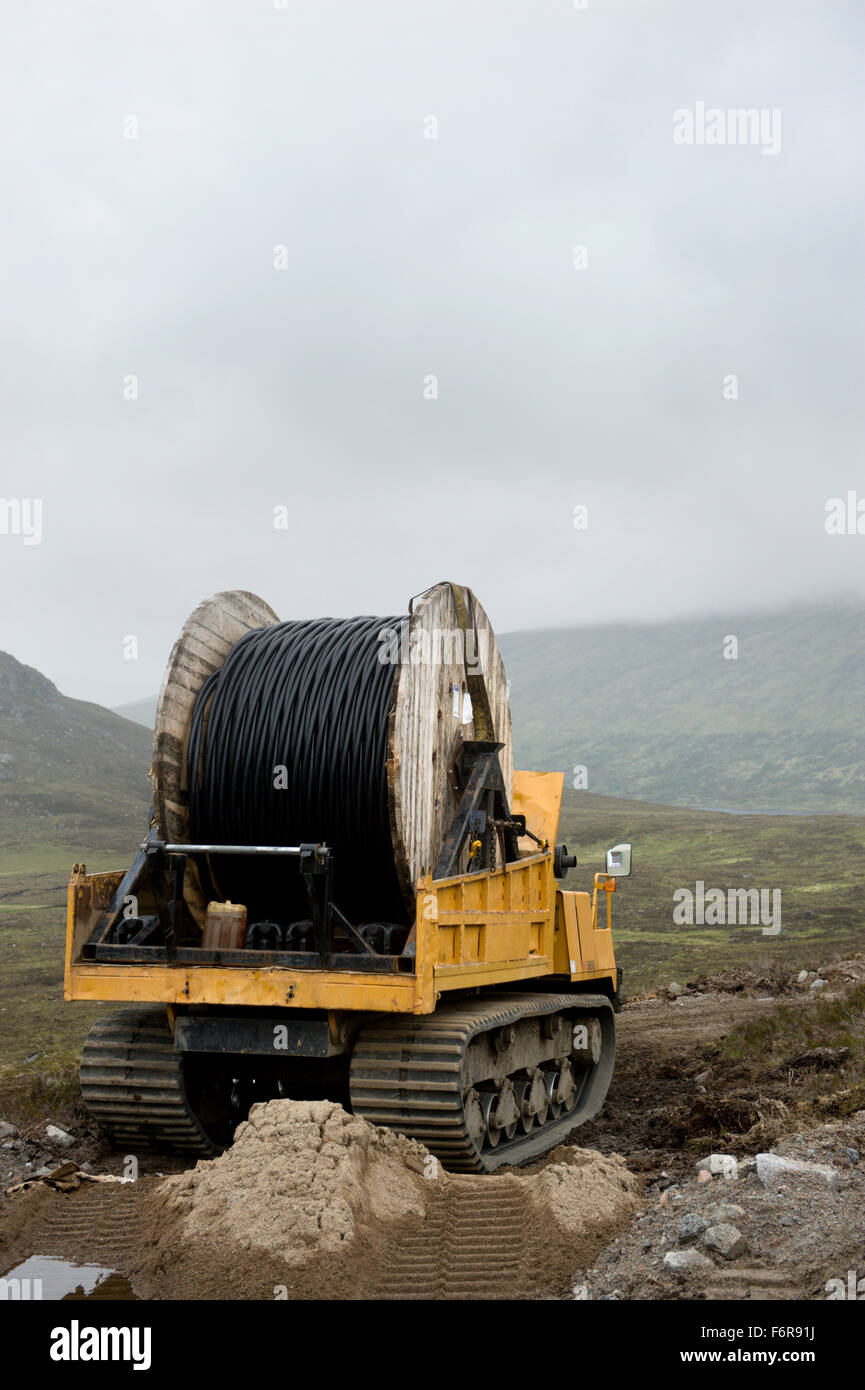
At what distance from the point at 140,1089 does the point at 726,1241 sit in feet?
14.9

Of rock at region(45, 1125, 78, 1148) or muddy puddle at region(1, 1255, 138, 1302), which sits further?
rock at region(45, 1125, 78, 1148)

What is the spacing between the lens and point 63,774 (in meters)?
86.5

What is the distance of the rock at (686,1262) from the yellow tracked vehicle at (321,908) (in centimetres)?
231

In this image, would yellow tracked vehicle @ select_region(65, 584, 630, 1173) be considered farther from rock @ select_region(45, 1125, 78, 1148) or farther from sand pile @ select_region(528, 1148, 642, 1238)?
sand pile @ select_region(528, 1148, 642, 1238)

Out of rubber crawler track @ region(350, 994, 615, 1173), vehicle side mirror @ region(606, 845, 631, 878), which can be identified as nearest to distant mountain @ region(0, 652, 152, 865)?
vehicle side mirror @ region(606, 845, 631, 878)

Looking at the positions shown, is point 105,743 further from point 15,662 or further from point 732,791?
point 732,791

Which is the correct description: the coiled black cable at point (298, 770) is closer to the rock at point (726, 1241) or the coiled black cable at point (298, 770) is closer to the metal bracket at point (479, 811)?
the metal bracket at point (479, 811)

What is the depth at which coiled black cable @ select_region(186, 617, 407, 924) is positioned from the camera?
29.7 ft

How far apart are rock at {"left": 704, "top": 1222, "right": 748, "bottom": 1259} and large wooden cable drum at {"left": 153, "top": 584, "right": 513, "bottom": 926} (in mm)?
3206

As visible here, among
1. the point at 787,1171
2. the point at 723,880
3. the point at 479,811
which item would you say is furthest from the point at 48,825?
the point at 787,1171

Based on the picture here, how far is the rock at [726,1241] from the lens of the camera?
19.5 ft

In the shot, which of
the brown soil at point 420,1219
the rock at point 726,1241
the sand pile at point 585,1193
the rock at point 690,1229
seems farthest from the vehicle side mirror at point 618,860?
the rock at point 726,1241

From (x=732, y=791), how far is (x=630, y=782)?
50.6ft
